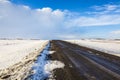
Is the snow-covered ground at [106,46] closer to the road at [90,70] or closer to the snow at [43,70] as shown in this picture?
the road at [90,70]

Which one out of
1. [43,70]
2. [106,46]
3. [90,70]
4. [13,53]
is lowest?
[13,53]

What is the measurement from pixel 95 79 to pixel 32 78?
317 centimetres

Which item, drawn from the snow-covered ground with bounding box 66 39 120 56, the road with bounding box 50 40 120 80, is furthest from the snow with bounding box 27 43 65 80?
the snow-covered ground with bounding box 66 39 120 56

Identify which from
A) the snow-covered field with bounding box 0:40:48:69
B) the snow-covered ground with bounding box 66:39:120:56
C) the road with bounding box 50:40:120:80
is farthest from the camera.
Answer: the snow-covered ground with bounding box 66:39:120:56

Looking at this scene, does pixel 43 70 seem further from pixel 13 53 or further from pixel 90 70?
pixel 13 53

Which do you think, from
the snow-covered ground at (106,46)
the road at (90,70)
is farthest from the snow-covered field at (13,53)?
the snow-covered ground at (106,46)

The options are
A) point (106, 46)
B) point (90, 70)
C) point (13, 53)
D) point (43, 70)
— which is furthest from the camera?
point (106, 46)

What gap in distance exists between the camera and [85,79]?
9.18 metres

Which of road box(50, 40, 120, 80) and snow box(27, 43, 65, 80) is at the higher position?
road box(50, 40, 120, 80)

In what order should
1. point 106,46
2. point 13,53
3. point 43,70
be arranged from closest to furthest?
point 43,70 < point 13,53 < point 106,46

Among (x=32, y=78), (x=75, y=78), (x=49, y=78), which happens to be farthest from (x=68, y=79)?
(x=32, y=78)

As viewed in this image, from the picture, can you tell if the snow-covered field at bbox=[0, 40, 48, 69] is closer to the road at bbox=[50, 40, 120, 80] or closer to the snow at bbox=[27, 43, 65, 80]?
the snow at bbox=[27, 43, 65, 80]

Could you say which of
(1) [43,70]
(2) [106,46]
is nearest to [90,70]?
(1) [43,70]

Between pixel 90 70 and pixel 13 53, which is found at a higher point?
pixel 90 70
